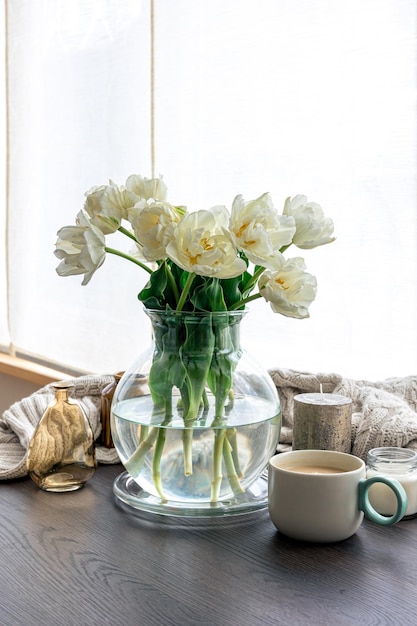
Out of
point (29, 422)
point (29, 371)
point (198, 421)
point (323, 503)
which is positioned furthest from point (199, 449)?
point (29, 371)

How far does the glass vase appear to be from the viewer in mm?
1053

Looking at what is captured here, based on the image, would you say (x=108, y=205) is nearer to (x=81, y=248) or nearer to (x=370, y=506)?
(x=81, y=248)

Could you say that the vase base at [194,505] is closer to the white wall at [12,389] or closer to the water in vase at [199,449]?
the water in vase at [199,449]

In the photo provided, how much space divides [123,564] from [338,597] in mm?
215

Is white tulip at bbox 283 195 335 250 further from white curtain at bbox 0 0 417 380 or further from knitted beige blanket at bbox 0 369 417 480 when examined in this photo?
white curtain at bbox 0 0 417 380

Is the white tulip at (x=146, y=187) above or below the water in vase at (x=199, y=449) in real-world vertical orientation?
above

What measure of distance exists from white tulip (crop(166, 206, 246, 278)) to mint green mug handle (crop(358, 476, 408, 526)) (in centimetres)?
26

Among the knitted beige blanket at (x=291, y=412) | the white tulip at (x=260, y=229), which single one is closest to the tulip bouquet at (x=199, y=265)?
the white tulip at (x=260, y=229)

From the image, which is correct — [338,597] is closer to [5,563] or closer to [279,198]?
[5,563]

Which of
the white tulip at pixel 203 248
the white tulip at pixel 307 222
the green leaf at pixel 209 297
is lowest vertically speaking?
the green leaf at pixel 209 297

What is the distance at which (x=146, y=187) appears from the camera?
92 centimetres

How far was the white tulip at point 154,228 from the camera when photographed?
2.82 ft

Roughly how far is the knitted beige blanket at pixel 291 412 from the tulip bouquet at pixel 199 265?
0.23 m

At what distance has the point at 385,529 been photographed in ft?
3.00
